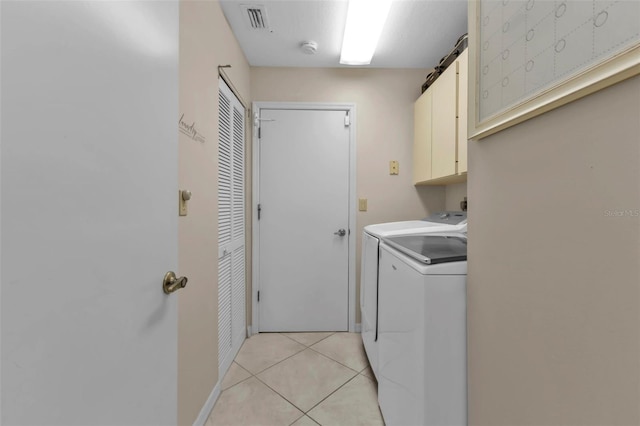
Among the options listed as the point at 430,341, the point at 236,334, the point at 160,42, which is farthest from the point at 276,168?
the point at 430,341

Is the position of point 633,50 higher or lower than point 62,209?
higher

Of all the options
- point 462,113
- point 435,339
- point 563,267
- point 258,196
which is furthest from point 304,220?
point 563,267

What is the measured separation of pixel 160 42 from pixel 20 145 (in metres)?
0.46

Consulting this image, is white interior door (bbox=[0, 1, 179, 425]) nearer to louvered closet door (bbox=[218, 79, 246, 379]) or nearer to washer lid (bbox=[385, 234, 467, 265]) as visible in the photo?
washer lid (bbox=[385, 234, 467, 265])

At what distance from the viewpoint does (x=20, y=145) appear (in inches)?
13.6

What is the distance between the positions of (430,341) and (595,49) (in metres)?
0.88

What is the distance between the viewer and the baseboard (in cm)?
133

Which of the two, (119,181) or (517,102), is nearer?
(119,181)

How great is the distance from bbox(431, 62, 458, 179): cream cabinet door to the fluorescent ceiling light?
21.9 inches

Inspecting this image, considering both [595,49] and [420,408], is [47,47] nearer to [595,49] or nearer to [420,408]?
[595,49]

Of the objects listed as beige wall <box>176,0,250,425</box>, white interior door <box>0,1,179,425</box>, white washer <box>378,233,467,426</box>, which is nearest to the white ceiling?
beige wall <box>176,0,250,425</box>

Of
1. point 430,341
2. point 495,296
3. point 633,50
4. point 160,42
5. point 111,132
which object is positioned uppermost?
point 160,42


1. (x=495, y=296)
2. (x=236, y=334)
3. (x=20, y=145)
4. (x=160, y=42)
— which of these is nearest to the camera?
(x=20, y=145)

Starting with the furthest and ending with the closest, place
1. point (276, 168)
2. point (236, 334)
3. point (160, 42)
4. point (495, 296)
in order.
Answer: point (276, 168), point (236, 334), point (495, 296), point (160, 42)
